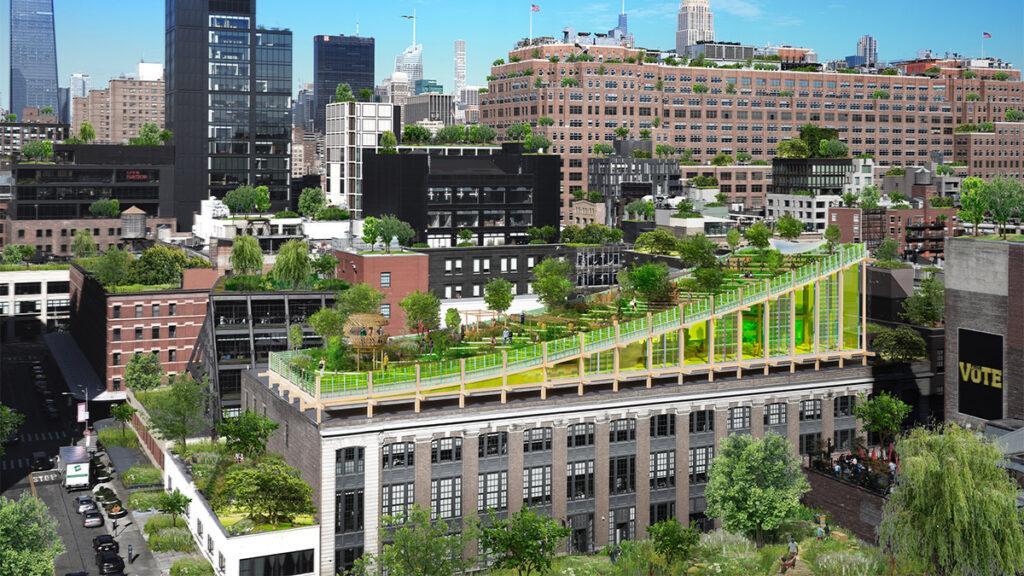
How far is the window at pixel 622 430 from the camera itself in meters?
101

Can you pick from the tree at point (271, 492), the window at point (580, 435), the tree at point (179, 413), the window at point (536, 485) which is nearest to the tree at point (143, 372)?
the tree at point (179, 413)

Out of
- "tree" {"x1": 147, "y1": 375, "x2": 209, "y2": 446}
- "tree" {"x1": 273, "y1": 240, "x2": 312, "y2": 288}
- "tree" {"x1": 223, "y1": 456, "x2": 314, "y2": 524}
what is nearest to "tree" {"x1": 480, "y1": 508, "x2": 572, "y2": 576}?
"tree" {"x1": 223, "y1": 456, "x2": 314, "y2": 524}

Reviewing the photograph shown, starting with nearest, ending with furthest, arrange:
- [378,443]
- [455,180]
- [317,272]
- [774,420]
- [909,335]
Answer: [378,443]
[774,420]
[909,335]
[317,272]
[455,180]

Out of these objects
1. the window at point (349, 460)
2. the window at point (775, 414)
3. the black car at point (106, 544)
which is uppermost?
the window at point (775, 414)

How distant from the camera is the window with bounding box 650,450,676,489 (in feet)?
337

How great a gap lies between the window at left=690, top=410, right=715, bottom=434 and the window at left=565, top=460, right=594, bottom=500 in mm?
9544

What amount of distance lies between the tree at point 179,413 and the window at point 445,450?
1532 inches

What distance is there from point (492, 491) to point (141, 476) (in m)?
43.8

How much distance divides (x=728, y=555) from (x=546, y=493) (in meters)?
16.8

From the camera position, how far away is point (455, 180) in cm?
19750

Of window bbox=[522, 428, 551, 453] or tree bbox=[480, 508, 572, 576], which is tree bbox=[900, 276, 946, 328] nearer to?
window bbox=[522, 428, 551, 453]

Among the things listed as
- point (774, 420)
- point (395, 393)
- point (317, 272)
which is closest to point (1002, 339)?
point (774, 420)

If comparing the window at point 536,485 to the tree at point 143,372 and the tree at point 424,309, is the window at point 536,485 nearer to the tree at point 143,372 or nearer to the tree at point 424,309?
the tree at point 424,309

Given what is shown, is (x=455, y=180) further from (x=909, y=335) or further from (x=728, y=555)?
(x=728, y=555)
